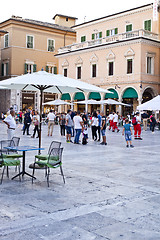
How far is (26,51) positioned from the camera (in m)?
45.7

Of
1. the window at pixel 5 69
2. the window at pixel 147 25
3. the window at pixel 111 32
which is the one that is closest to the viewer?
Answer: the window at pixel 147 25

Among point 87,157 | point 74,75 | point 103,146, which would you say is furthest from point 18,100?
point 87,157

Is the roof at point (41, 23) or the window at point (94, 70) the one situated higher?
the roof at point (41, 23)

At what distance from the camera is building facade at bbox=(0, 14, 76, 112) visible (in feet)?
146

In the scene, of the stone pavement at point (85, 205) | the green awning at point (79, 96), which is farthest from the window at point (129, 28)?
the stone pavement at point (85, 205)

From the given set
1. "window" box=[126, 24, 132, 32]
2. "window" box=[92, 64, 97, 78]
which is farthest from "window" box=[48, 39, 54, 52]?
"window" box=[126, 24, 132, 32]

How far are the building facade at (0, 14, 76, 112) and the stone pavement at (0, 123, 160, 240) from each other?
36.0 m

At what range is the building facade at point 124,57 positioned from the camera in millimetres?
34781

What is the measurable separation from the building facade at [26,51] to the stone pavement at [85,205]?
36032 mm

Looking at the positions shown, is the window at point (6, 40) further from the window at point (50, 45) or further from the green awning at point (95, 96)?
the green awning at point (95, 96)

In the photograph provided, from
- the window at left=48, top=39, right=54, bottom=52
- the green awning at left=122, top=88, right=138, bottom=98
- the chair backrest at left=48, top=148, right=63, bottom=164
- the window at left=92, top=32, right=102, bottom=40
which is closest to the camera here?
the chair backrest at left=48, top=148, right=63, bottom=164

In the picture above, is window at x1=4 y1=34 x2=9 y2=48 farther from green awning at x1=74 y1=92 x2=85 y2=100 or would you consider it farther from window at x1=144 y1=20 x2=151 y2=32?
window at x1=144 y1=20 x2=151 y2=32

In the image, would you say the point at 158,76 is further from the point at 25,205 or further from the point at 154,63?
the point at 25,205

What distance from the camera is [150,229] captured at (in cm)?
494
